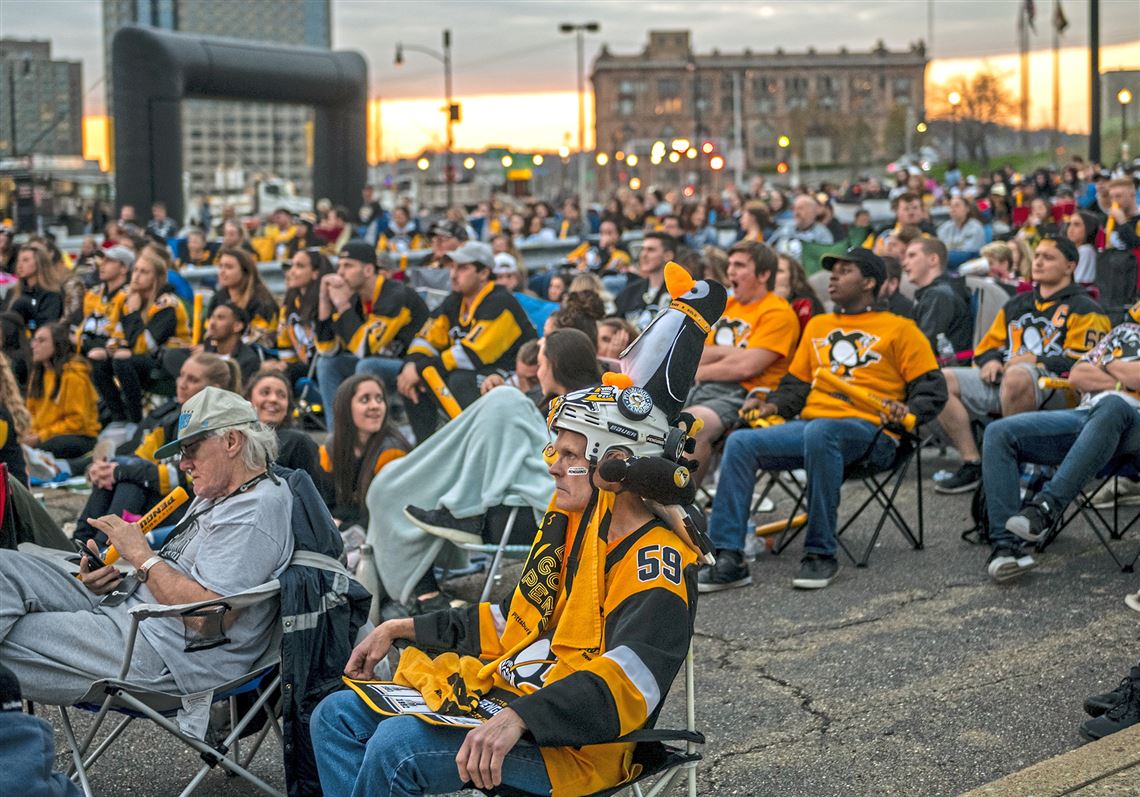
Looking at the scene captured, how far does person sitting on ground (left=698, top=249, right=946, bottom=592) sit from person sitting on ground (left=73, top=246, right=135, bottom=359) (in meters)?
6.34

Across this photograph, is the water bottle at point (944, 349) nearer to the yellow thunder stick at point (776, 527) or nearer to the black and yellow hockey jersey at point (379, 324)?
the yellow thunder stick at point (776, 527)

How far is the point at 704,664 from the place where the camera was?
593 centimetres

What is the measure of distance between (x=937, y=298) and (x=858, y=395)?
9.01 ft

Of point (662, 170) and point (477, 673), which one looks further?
point (662, 170)

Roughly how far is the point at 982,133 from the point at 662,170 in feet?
188

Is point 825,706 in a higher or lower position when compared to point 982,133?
lower

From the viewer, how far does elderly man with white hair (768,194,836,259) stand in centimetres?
1631

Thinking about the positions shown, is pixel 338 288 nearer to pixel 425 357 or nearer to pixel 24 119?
pixel 425 357

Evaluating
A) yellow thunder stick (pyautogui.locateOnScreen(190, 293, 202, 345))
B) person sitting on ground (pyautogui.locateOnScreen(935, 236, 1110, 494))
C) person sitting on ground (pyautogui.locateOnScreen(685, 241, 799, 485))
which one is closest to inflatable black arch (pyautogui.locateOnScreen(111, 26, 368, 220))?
yellow thunder stick (pyautogui.locateOnScreen(190, 293, 202, 345))

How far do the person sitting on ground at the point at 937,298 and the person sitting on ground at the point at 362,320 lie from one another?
139 inches

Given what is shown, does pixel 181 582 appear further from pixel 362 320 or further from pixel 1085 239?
pixel 1085 239

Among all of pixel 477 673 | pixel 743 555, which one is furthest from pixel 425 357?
pixel 477 673

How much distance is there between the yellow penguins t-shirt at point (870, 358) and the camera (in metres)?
7.24

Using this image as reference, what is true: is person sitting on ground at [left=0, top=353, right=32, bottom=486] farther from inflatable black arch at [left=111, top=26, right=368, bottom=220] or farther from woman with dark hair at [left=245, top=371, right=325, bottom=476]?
inflatable black arch at [left=111, top=26, right=368, bottom=220]
